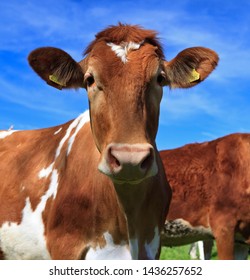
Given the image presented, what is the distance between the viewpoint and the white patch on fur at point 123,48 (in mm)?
4047

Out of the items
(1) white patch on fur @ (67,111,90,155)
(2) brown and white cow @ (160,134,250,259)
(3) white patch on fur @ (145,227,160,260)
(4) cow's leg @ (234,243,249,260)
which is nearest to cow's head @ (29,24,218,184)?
(1) white patch on fur @ (67,111,90,155)

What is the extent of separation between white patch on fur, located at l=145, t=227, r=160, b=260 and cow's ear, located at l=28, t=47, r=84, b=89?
58.4 inches

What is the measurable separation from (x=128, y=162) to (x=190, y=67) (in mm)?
1594

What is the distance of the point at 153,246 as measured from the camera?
179 inches

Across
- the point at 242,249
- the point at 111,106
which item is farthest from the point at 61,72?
the point at 242,249

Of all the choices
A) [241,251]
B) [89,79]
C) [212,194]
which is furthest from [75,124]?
[241,251]

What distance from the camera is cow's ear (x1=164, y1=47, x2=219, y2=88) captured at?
15.0ft

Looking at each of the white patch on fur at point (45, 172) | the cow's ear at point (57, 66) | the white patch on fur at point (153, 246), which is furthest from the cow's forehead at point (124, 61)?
the white patch on fur at point (153, 246)

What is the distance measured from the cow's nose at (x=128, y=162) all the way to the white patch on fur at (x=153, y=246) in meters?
1.09

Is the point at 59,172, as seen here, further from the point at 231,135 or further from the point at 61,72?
the point at 231,135

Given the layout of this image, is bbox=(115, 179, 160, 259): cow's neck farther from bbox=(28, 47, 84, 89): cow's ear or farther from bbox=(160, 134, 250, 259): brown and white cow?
bbox=(160, 134, 250, 259): brown and white cow

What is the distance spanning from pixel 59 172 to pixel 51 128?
43.5 inches

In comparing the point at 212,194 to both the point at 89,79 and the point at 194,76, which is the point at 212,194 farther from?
the point at 89,79
